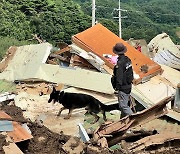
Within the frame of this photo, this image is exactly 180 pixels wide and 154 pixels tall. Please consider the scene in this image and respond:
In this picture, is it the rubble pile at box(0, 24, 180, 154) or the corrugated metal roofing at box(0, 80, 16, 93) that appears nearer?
the rubble pile at box(0, 24, 180, 154)

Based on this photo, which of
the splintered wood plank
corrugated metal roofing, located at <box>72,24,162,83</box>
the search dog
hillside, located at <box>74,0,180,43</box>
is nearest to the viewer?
the splintered wood plank

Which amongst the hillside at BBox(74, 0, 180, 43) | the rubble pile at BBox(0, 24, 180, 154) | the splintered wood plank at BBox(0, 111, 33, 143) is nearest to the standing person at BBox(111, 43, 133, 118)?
the rubble pile at BBox(0, 24, 180, 154)

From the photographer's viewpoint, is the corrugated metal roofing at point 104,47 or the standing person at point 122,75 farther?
the corrugated metal roofing at point 104,47

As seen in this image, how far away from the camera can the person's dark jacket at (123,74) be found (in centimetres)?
750

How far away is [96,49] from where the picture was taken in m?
11.1

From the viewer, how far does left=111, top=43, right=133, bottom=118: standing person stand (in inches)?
296

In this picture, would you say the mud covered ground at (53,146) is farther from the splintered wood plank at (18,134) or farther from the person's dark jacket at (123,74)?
the person's dark jacket at (123,74)

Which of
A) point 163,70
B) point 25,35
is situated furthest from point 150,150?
point 25,35

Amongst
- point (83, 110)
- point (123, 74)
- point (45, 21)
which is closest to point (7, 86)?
point (83, 110)

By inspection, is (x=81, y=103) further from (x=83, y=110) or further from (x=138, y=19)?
(x=138, y=19)

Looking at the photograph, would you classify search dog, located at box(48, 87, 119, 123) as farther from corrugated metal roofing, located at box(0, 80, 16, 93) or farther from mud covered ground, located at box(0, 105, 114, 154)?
corrugated metal roofing, located at box(0, 80, 16, 93)

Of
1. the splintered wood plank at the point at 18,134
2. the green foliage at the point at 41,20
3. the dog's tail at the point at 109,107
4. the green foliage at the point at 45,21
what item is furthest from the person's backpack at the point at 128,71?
the green foliage at the point at 41,20

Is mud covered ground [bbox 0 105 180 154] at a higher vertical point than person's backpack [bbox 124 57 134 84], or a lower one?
lower

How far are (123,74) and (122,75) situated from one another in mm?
29
